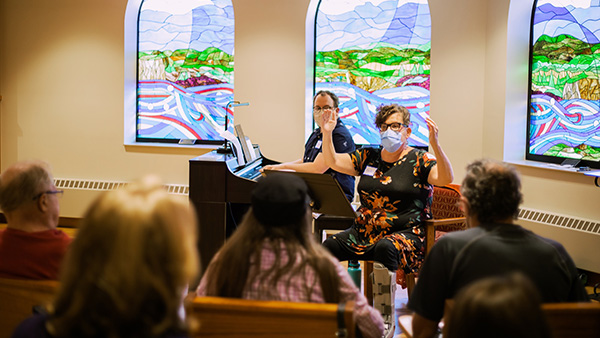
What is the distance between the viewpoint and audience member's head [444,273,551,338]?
3.52 feet

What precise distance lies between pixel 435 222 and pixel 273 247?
1773 millimetres

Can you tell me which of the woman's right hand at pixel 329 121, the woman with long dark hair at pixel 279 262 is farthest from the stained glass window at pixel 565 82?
the woman with long dark hair at pixel 279 262

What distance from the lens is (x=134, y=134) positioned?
6723 millimetres

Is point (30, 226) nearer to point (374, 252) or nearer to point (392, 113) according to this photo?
point (374, 252)

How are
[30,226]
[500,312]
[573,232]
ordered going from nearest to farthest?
[500,312]
[30,226]
[573,232]

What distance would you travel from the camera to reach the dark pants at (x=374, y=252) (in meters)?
3.26

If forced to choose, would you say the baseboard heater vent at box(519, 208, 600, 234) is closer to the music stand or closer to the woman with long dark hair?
the music stand

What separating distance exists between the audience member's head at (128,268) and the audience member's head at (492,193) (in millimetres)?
1083

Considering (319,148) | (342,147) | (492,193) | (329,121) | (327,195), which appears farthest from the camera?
(319,148)

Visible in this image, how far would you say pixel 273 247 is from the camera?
1830mm

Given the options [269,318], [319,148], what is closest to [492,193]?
[269,318]

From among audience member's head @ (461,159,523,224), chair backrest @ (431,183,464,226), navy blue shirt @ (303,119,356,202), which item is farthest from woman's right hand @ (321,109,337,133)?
audience member's head @ (461,159,523,224)

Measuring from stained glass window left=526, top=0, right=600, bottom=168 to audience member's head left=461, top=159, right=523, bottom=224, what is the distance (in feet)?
10.8

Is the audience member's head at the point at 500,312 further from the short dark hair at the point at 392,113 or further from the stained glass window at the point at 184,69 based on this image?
the stained glass window at the point at 184,69
